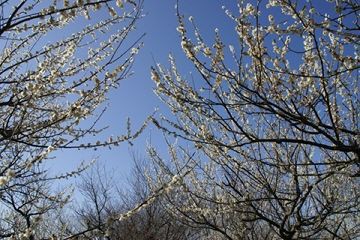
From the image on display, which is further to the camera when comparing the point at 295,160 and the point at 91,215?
the point at 91,215

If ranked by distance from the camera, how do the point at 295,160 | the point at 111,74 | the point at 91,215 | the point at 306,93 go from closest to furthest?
the point at 111,74, the point at 306,93, the point at 295,160, the point at 91,215

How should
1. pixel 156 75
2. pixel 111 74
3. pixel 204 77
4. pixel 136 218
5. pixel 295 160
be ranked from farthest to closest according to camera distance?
pixel 136 218 < pixel 295 160 < pixel 156 75 < pixel 204 77 < pixel 111 74

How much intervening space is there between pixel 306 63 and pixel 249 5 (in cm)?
108

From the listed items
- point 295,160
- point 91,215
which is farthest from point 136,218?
point 295,160

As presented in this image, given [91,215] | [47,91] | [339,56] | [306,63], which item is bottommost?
[339,56]

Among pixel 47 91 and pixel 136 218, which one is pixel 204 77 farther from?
pixel 136 218

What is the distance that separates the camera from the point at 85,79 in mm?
3998

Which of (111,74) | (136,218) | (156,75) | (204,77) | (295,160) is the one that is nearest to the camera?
(111,74)

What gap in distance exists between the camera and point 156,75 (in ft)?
14.6

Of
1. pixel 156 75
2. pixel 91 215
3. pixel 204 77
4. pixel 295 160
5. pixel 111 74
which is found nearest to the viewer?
pixel 111 74

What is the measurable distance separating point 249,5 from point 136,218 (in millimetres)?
14760

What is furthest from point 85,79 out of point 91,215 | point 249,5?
point 91,215

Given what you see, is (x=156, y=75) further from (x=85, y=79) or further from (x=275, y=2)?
(x=275, y=2)

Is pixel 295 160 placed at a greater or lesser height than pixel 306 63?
lesser
